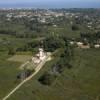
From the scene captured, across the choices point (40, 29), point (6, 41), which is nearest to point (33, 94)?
point (6, 41)

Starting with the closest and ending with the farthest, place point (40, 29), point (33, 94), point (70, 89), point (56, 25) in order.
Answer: point (33, 94) < point (70, 89) < point (40, 29) < point (56, 25)

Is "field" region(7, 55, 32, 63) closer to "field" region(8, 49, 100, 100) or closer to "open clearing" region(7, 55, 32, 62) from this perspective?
"open clearing" region(7, 55, 32, 62)

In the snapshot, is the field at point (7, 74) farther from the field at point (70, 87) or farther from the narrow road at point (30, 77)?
the field at point (70, 87)

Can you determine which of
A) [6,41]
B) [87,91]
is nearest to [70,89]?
[87,91]

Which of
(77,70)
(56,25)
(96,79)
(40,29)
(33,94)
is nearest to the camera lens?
(33,94)

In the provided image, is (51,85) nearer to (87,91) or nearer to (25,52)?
(87,91)

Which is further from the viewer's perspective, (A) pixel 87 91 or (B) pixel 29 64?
(B) pixel 29 64

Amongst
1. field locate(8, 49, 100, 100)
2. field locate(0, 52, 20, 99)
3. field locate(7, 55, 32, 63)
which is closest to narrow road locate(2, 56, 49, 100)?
field locate(8, 49, 100, 100)

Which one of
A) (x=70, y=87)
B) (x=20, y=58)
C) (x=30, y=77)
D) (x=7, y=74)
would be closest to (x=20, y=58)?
(x=20, y=58)
